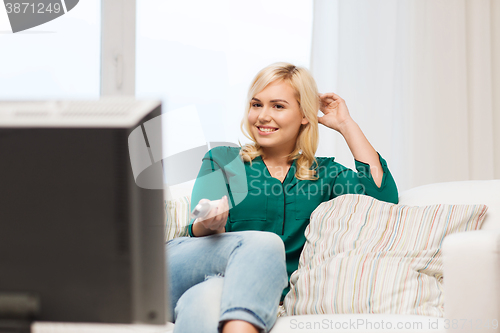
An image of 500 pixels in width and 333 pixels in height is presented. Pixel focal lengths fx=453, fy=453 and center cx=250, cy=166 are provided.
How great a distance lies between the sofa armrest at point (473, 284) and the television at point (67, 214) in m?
0.70

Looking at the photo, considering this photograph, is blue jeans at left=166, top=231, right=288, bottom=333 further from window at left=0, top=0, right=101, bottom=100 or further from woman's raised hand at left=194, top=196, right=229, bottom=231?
window at left=0, top=0, right=101, bottom=100

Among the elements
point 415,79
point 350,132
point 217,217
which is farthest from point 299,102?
point 415,79

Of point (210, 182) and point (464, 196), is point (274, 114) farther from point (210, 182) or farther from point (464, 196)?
point (464, 196)

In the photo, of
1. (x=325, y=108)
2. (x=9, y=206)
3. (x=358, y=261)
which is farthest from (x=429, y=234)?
(x=9, y=206)

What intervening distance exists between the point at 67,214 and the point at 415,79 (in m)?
2.14

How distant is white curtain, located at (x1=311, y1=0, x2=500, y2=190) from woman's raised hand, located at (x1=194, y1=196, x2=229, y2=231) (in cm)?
127

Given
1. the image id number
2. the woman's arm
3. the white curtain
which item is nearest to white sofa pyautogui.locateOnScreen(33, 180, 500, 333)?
the woman's arm

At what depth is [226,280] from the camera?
97cm

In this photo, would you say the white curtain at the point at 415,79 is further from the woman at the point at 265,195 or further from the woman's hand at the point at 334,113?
the woman at the point at 265,195

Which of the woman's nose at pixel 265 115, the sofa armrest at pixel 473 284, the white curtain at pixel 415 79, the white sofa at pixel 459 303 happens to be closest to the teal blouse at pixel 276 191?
the woman's nose at pixel 265 115

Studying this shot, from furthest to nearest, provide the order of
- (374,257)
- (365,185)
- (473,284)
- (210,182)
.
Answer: (365,185), (210,182), (374,257), (473,284)

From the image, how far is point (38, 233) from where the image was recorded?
51 cm

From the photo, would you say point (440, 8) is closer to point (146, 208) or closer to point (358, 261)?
point (358, 261)

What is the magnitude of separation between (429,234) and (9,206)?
1092 mm
